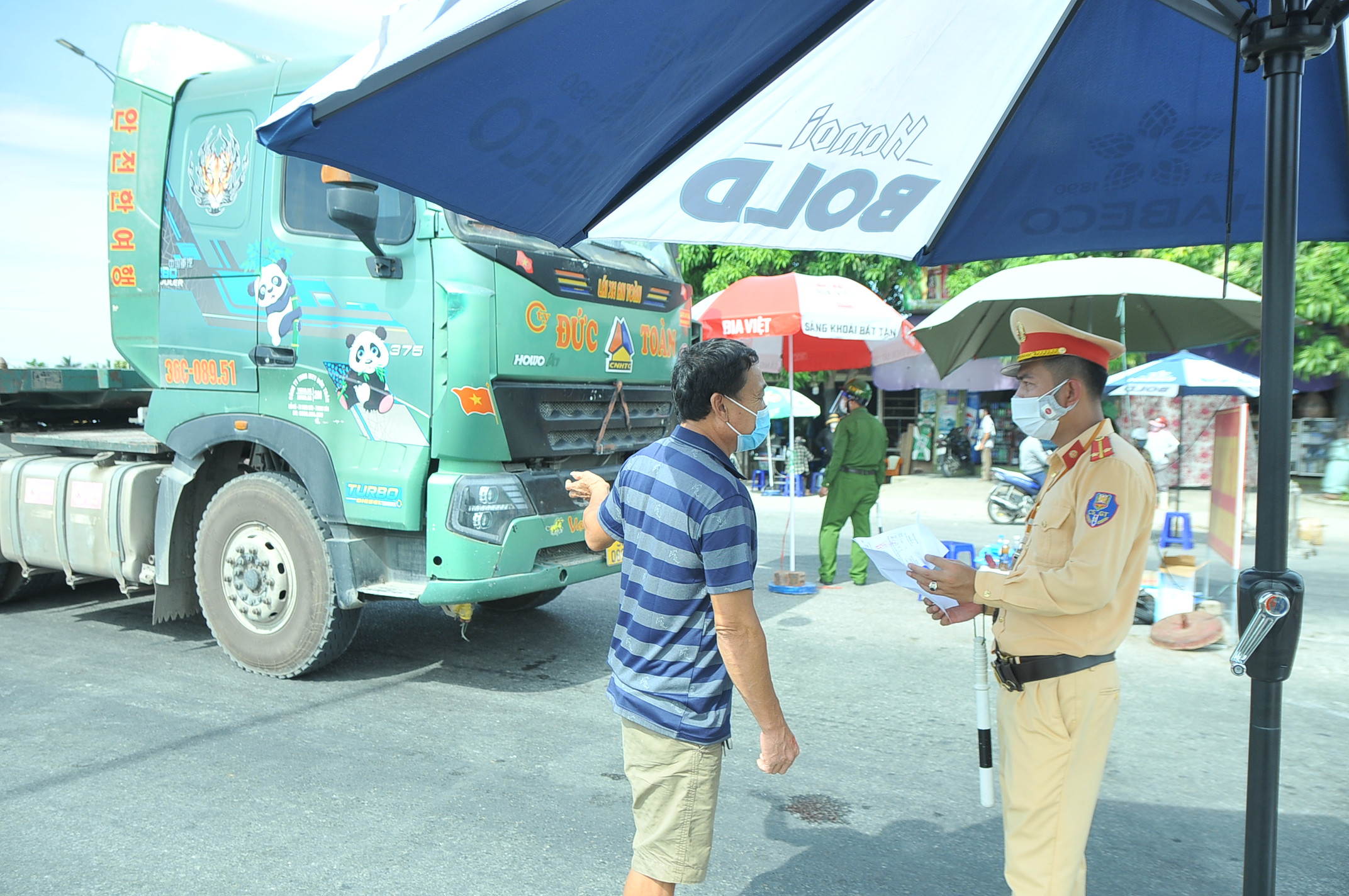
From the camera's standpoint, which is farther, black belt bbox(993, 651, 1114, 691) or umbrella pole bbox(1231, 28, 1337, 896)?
black belt bbox(993, 651, 1114, 691)

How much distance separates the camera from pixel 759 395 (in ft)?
8.45

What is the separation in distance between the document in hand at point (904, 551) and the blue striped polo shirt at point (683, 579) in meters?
0.46

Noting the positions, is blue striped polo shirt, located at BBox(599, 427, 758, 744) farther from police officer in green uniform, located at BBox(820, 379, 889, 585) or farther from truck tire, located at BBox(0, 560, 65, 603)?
truck tire, located at BBox(0, 560, 65, 603)

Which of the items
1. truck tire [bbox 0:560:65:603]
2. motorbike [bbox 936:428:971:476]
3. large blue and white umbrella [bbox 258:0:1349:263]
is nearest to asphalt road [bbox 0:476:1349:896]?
truck tire [bbox 0:560:65:603]

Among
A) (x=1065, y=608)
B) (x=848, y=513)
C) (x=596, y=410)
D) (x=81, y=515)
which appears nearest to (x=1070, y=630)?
(x=1065, y=608)

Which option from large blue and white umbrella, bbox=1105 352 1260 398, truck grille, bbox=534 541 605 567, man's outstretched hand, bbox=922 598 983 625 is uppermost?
large blue and white umbrella, bbox=1105 352 1260 398

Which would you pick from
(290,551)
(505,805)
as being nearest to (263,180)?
(290,551)

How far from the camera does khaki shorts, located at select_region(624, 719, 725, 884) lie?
243 centimetres

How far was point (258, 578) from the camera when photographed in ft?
17.6

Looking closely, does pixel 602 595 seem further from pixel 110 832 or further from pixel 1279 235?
pixel 1279 235

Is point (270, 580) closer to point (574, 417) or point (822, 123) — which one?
point (574, 417)

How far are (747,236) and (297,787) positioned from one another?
2.97 metres

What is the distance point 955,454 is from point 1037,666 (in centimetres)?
1887

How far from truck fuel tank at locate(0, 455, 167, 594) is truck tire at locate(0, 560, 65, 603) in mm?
506
